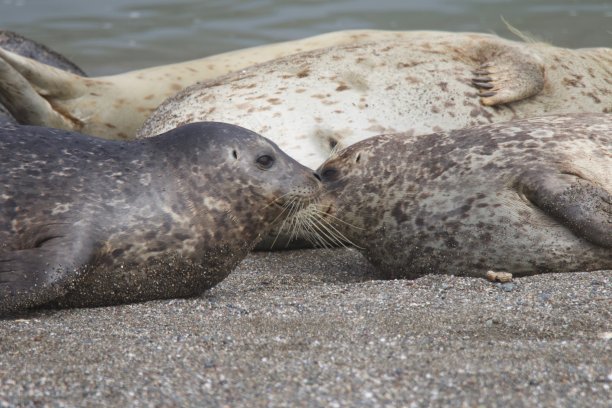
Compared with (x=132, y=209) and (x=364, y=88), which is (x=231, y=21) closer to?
(x=364, y=88)

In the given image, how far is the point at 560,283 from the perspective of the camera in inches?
175

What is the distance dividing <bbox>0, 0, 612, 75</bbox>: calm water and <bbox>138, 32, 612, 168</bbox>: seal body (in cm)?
427

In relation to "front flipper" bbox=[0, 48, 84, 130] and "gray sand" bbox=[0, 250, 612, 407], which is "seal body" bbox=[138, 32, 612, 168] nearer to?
"front flipper" bbox=[0, 48, 84, 130]

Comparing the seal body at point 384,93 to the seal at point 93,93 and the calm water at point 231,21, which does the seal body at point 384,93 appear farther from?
the calm water at point 231,21

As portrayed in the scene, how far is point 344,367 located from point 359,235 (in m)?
2.09

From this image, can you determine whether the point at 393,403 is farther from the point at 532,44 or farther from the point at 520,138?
the point at 532,44

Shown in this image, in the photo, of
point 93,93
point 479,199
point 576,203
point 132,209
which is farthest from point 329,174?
point 93,93

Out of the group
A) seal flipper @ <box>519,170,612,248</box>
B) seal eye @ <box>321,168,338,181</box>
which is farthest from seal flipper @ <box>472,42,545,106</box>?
seal flipper @ <box>519,170,612,248</box>

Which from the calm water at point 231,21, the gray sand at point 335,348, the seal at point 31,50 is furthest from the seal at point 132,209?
the calm water at point 231,21

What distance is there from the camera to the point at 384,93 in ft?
21.4

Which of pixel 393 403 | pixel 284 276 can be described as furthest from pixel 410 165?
pixel 393 403

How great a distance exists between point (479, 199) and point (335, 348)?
1664 millimetres

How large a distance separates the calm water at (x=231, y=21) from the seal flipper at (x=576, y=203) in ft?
21.4

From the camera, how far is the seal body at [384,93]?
634 cm
